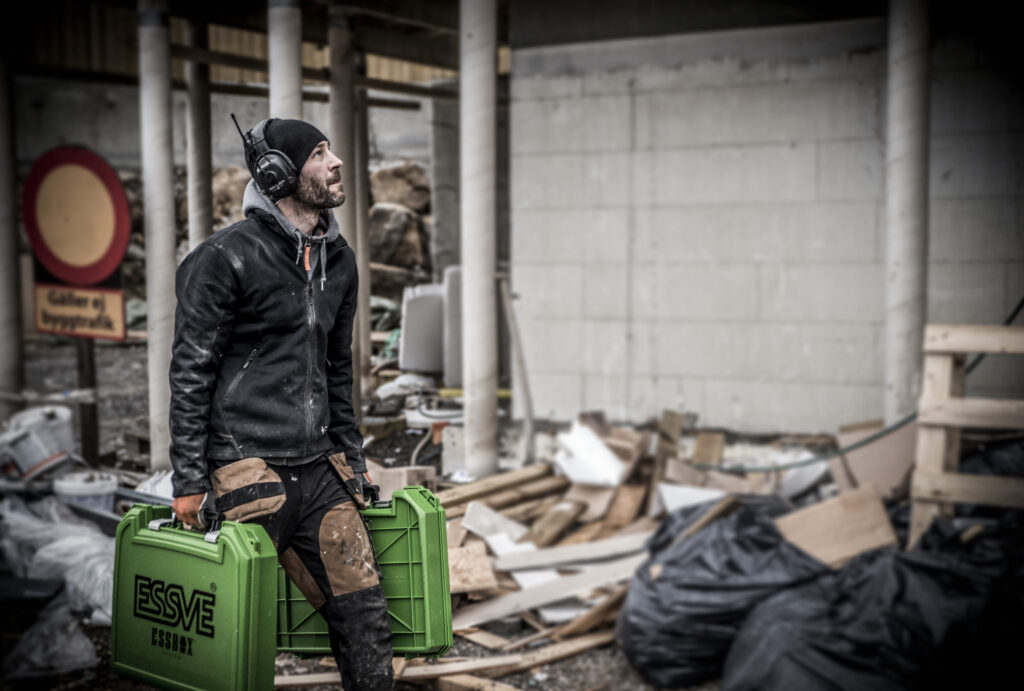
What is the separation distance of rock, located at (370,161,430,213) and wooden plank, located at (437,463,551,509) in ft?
4.86

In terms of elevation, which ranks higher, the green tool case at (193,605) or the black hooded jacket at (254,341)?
the black hooded jacket at (254,341)

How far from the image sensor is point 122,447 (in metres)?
4.78

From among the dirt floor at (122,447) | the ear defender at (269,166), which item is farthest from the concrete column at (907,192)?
the ear defender at (269,166)

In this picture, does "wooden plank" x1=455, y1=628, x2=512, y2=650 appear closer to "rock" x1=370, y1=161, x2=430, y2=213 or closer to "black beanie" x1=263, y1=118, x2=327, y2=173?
"rock" x1=370, y1=161, x2=430, y2=213

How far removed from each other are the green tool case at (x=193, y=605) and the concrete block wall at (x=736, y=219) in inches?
214

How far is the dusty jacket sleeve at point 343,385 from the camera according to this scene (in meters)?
2.37

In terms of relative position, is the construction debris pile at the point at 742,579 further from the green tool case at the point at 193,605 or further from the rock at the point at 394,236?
the green tool case at the point at 193,605

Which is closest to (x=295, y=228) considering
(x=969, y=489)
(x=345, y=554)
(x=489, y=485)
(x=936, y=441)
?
(x=345, y=554)

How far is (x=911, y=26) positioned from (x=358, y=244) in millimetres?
4336

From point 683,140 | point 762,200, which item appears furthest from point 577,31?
point 762,200

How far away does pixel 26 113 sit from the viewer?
7.52m

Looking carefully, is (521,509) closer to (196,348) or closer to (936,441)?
(936,441)

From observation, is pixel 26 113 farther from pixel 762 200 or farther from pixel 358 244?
pixel 762 200

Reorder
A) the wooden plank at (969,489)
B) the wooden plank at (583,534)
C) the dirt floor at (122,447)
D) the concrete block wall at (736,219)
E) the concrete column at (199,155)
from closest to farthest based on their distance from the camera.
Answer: the dirt floor at (122,447), the concrete column at (199,155), the wooden plank at (969,489), the wooden plank at (583,534), the concrete block wall at (736,219)
